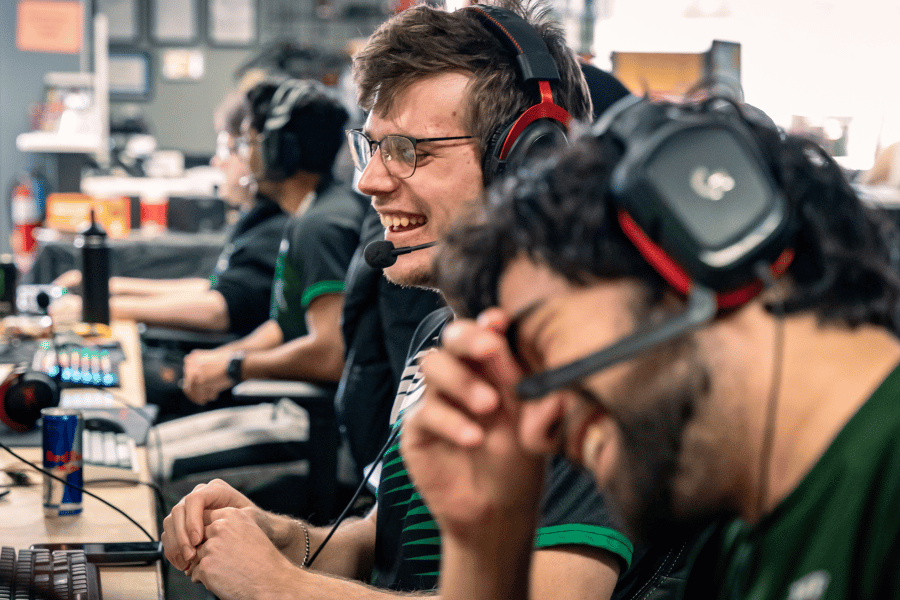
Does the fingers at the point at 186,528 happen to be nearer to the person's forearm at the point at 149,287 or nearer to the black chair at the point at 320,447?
the black chair at the point at 320,447

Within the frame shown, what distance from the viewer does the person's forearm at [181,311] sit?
2.60m

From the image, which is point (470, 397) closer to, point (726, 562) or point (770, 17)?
point (726, 562)

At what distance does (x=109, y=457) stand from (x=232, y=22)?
6.53m

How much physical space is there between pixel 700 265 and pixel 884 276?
138 mm

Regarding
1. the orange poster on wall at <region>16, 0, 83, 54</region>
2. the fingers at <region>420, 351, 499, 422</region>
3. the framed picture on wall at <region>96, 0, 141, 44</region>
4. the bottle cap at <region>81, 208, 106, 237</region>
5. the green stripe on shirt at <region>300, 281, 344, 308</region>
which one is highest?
the framed picture on wall at <region>96, 0, 141, 44</region>

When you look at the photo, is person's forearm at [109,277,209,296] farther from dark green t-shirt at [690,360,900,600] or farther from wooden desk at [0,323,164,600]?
dark green t-shirt at [690,360,900,600]

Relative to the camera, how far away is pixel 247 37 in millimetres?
7266

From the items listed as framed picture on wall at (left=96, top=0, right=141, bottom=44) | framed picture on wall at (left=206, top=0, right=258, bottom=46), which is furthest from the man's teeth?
framed picture on wall at (left=96, top=0, right=141, bottom=44)

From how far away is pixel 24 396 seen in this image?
140 centimetres

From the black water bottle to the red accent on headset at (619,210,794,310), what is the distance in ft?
6.93

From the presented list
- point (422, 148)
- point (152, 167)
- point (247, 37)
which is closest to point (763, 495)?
point (422, 148)

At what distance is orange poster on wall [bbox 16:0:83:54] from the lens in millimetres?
4348

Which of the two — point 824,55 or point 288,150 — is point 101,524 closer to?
point 288,150

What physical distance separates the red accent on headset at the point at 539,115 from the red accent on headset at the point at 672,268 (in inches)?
20.4
